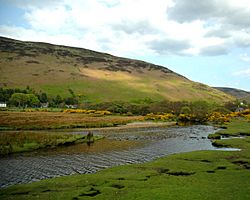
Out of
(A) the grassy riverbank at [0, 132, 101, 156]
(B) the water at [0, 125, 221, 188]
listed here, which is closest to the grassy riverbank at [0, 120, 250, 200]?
(B) the water at [0, 125, 221, 188]

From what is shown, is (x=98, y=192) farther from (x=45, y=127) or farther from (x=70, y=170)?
(x=45, y=127)

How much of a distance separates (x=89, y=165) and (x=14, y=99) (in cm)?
16499

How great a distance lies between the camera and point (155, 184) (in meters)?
28.1

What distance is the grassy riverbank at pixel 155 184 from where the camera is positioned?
24672 mm

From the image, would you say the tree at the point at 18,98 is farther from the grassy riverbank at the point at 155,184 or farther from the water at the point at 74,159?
the grassy riverbank at the point at 155,184

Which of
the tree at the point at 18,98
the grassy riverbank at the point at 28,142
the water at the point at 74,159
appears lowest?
the water at the point at 74,159

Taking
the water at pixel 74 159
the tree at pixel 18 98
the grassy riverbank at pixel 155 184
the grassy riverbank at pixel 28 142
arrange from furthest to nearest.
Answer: the tree at pixel 18 98 → the grassy riverbank at pixel 28 142 → the water at pixel 74 159 → the grassy riverbank at pixel 155 184

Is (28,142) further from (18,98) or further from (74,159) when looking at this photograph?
(18,98)

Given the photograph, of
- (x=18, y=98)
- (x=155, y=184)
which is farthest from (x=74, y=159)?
(x=18, y=98)

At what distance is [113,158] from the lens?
46281 millimetres

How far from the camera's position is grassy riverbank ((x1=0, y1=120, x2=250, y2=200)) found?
24672 millimetres

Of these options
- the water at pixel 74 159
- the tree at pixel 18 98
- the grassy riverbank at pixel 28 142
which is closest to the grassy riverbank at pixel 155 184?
the water at pixel 74 159

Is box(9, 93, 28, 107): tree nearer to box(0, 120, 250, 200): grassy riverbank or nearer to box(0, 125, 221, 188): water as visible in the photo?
box(0, 125, 221, 188): water

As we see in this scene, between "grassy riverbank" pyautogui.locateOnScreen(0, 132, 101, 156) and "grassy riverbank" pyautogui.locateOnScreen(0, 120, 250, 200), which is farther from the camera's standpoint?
"grassy riverbank" pyautogui.locateOnScreen(0, 132, 101, 156)
